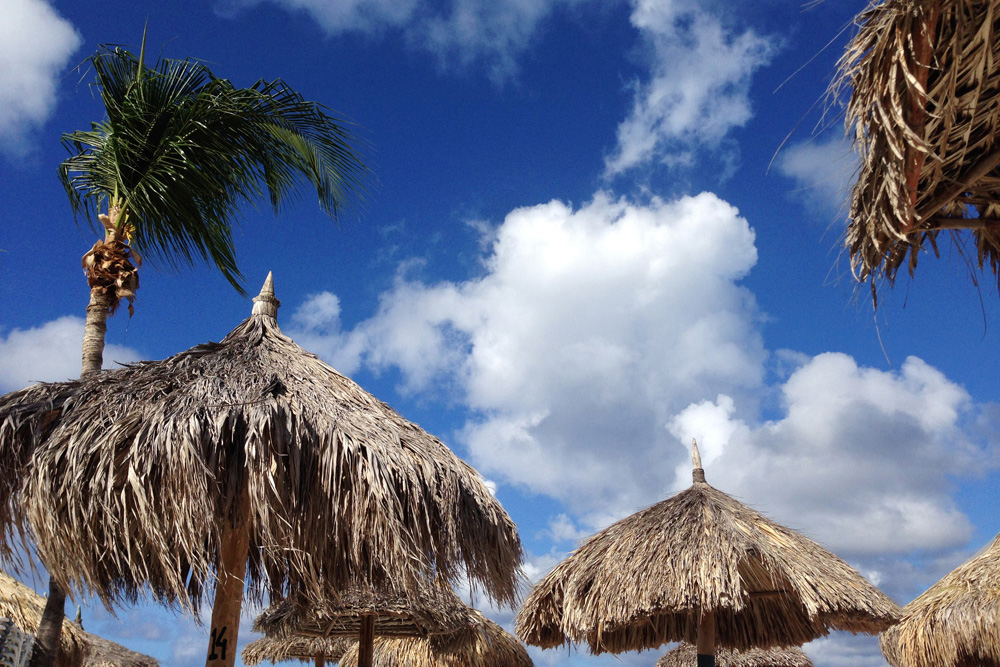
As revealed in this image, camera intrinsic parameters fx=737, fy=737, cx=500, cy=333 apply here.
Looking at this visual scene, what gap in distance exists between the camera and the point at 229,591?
4.35 m

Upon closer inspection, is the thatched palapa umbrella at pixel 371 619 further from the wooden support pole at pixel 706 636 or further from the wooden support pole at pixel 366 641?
the wooden support pole at pixel 706 636

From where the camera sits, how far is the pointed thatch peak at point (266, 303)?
5.11 m

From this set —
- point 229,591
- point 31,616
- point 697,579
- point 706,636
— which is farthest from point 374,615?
point 229,591

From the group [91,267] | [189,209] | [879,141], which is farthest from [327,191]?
[879,141]

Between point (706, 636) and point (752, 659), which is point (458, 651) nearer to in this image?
point (706, 636)

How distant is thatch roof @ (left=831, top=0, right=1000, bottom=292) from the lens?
194 centimetres

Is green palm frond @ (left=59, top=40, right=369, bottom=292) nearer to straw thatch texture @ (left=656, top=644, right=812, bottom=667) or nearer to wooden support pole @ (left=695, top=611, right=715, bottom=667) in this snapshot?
wooden support pole @ (left=695, top=611, right=715, bottom=667)

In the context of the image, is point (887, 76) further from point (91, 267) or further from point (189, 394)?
point (91, 267)

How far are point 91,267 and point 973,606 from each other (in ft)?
33.9

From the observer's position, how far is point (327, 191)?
6.80 meters

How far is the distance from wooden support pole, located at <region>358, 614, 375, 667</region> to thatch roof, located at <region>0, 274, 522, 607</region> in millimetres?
5225

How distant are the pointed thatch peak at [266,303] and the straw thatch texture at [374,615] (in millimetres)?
4030

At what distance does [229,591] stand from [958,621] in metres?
9.00

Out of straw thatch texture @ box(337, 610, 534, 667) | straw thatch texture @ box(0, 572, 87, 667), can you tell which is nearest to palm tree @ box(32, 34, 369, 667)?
straw thatch texture @ box(0, 572, 87, 667)
